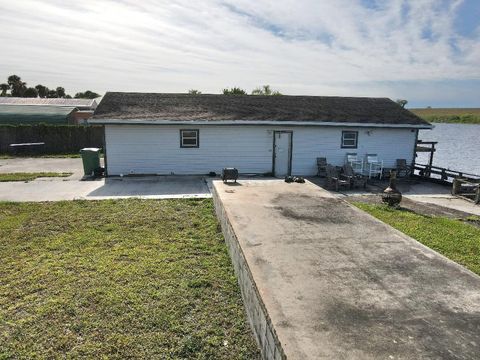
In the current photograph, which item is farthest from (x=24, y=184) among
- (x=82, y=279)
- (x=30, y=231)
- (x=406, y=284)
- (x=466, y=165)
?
(x=466, y=165)

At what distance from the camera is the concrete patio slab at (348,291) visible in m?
2.84

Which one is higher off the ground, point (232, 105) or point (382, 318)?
point (232, 105)

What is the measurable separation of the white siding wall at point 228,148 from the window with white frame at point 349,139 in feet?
0.61

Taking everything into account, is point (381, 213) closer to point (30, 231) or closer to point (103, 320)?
point (103, 320)

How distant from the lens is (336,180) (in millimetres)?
11969

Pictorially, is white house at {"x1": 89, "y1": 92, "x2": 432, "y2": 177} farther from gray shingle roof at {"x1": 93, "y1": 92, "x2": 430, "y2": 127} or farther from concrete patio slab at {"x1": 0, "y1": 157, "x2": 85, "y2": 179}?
concrete patio slab at {"x1": 0, "y1": 157, "x2": 85, "y2": 179}

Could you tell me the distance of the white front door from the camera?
14383mm

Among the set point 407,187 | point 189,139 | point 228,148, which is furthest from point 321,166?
point 189,139

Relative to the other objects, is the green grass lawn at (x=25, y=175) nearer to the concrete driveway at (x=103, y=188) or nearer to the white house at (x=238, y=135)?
the concrete driveway at (x=103, y=188)

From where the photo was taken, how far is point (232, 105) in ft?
50.8

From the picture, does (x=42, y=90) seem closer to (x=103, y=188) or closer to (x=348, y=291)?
(x=103, y=188)

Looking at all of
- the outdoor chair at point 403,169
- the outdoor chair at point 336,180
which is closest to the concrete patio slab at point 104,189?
the outdoor chair at point 336,180

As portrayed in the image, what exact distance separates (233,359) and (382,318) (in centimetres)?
149

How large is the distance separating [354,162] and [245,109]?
5185 millimetres
